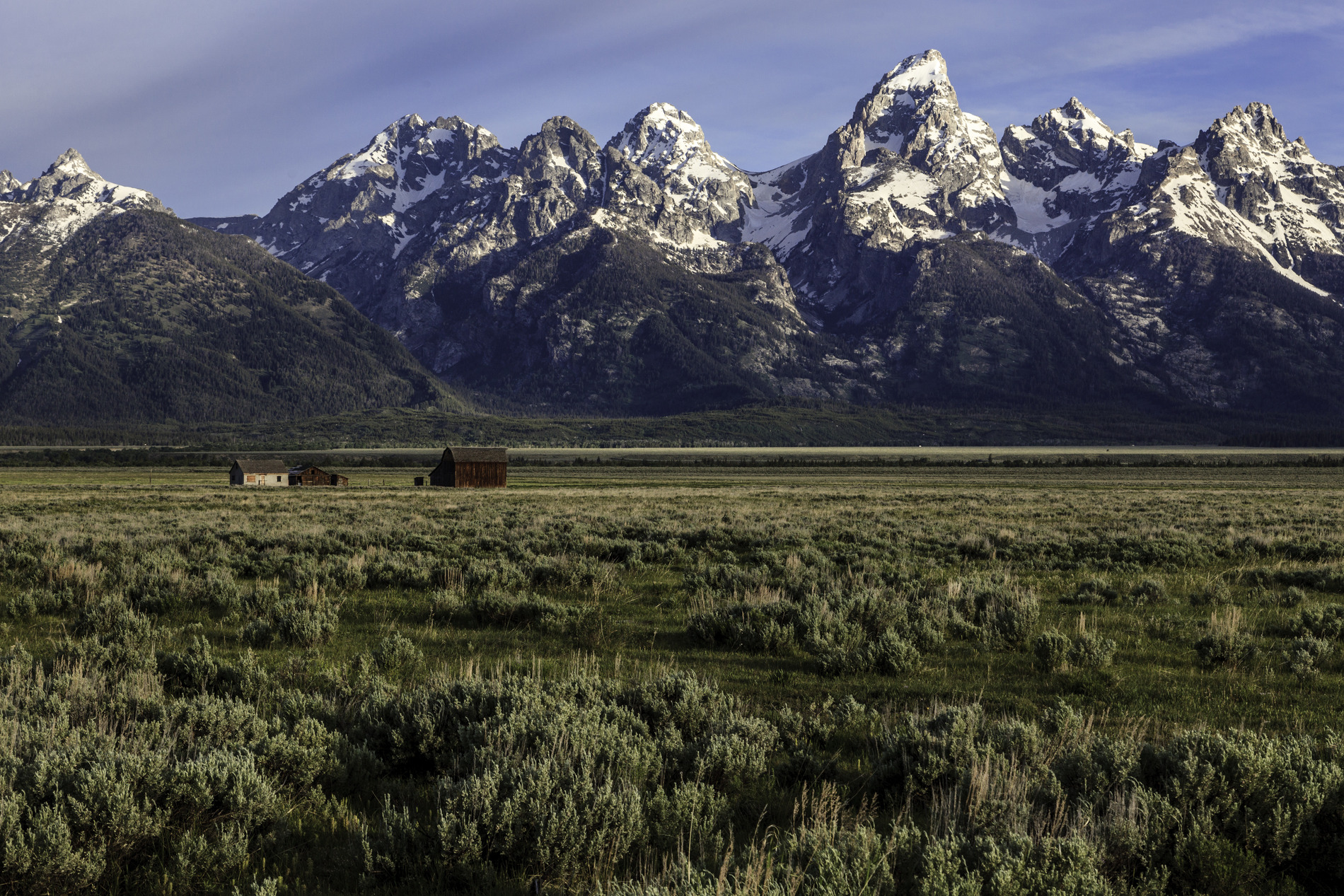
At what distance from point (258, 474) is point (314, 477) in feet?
16.3

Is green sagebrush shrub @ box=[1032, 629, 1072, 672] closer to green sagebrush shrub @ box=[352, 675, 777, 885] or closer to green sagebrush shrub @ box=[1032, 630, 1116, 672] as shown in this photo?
green sagebrush shrub @ box=[1032, 630, 1116, 672]

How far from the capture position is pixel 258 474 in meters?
81.6

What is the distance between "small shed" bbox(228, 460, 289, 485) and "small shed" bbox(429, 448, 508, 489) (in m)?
16.1

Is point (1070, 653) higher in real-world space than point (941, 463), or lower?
higher

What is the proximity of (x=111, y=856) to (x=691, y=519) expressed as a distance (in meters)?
28.4

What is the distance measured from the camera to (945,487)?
64.9 meters

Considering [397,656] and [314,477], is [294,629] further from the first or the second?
[314,477]

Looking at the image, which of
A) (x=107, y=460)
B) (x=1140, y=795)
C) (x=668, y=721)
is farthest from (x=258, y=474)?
(x=1140, y=795)

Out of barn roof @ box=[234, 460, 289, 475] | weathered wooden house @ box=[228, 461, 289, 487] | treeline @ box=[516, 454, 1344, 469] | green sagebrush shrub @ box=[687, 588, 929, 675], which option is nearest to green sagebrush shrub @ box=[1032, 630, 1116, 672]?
green sagebrush shrub @ box=[687, 588, 929, 675]

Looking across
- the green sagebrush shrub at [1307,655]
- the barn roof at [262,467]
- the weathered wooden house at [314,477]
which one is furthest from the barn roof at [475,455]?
the green sagebrush shrub at [1307,655]

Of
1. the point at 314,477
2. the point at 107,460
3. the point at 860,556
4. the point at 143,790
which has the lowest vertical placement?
the point at 107,460

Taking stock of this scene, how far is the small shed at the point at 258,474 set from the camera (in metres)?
80.6

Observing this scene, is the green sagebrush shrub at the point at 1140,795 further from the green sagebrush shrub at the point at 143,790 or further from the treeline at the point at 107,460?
the treeline at the point at 107,460

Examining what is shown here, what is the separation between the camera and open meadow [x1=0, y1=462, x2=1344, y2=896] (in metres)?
5.02
